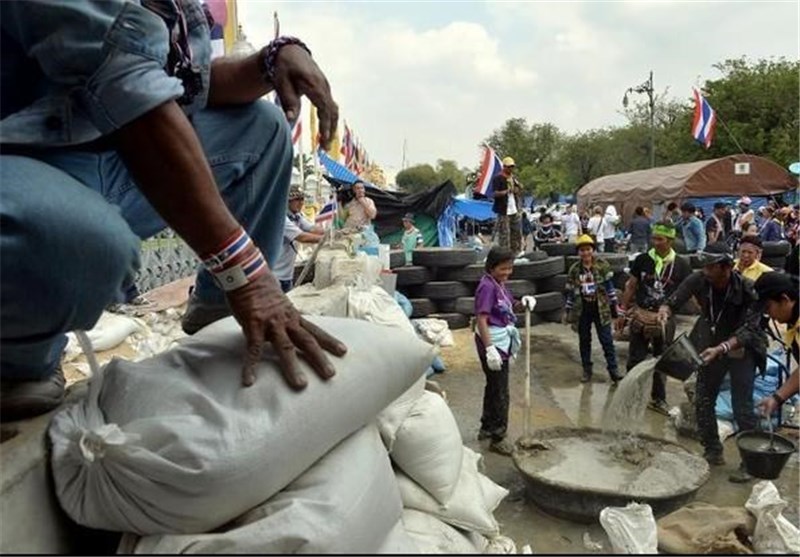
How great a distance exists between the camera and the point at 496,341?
5.34m

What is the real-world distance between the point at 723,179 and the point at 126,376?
23308 mm

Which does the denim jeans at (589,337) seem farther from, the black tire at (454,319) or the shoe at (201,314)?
the shoe at (201,314)

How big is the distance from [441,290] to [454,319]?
40cm

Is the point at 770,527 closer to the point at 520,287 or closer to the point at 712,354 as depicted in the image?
the point at 712,354

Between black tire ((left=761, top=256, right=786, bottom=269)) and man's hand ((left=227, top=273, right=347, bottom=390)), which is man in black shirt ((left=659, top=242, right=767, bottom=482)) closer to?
man's hand ((left=227, top=273, right=347, bottom=390))

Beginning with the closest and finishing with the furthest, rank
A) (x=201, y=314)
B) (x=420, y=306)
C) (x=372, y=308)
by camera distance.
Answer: (x=201, y=314), (x=372, y=308), (x=420, y=306)

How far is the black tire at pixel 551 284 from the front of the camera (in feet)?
29.9

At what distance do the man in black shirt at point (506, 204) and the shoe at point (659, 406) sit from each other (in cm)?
524

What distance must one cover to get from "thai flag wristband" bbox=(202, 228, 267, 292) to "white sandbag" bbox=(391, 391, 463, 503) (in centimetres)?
118

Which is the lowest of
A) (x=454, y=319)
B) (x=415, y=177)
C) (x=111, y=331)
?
(x=454, y=319)

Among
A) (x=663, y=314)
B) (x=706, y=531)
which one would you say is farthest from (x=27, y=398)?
(x=663, y=314)

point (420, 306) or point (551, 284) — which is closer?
point (420, 306)

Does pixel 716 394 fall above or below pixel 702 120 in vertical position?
below

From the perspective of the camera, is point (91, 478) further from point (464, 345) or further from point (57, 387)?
point (464, 345)
